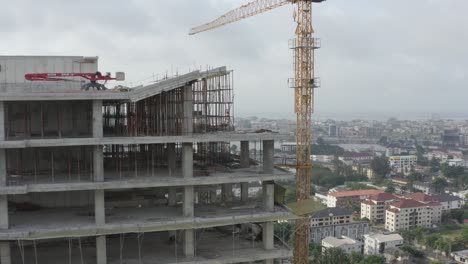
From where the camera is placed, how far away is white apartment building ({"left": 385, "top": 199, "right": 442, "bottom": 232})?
80625 mm

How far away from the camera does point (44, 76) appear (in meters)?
21.1

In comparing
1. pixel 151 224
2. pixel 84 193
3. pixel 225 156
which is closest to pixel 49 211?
pixel 84 193

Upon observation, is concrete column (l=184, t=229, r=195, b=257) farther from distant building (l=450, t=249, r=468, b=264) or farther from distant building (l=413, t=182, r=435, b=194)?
distant building (l=413, t=182, r=435, b=194)

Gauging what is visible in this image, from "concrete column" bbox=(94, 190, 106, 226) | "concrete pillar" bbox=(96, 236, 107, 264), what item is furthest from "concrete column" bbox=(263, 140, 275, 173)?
"concrete pillar" bbox=(96, 236, 107, 264)

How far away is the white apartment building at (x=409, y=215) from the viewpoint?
8062 cm

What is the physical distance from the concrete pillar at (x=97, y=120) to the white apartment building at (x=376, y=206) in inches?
2907

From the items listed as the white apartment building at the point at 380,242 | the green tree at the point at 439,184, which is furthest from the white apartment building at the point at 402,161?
the white apartment building at the point at 380,242

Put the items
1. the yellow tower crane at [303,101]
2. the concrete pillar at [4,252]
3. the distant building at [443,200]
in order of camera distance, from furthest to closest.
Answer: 1. the distant building at [443,200]
2. the yellow tower crane at [303,101]
3. the concrete pillar at [4,252]

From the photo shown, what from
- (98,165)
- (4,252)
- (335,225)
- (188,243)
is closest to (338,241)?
(335,225)

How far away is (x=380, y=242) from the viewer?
67375 mm

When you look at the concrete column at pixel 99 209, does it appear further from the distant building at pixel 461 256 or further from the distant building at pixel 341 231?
the distant building at pixel 341 231

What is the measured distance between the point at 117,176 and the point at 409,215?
7060 centimetres

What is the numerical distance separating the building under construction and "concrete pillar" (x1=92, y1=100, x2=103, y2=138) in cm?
4

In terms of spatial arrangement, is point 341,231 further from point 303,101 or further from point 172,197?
point 172,197
